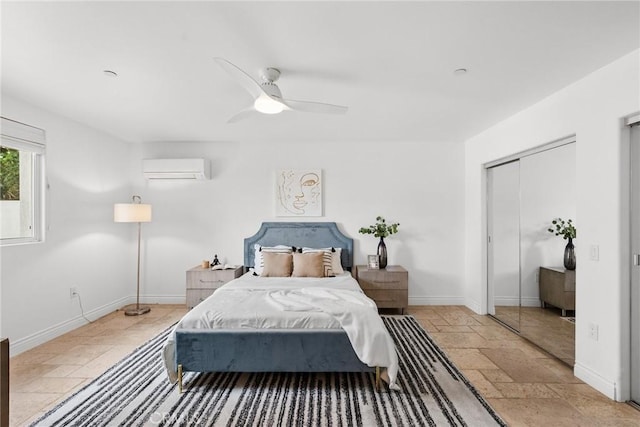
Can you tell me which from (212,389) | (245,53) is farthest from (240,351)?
(245,53)

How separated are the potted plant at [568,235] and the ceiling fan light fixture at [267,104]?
2.68 metres

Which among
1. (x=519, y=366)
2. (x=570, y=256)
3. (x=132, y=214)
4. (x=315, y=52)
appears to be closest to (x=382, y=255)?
(x=519, y=366)

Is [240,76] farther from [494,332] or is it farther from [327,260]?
[494,332]

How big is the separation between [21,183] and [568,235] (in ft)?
17.4

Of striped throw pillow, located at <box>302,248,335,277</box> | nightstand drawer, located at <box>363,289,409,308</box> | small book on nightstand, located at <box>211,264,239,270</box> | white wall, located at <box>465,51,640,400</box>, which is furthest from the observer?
small book on nightstand, located at <box>211,264,239,270</box>

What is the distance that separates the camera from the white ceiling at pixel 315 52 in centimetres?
185

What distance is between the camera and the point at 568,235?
9.64 ft

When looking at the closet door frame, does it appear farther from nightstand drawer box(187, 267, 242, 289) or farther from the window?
the window

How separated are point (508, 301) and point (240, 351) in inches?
124

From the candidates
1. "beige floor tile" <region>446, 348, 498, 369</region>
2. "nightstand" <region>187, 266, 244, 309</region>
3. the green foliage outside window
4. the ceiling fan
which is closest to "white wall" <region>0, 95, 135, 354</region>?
the green foliage outside window

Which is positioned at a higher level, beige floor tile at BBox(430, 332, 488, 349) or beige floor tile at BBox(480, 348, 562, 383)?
beige floor tile at BBox(480, 348, 562, 383)

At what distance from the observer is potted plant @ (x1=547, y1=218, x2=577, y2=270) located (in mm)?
2880

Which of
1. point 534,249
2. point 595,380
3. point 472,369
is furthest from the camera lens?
point 534,249

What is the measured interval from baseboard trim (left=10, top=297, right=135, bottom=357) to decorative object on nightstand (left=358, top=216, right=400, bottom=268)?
3.62m
